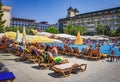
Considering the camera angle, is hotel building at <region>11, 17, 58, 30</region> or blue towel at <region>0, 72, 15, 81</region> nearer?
blue towel at <region>0, 72, 15, 81</region>

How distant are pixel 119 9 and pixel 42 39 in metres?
69.2

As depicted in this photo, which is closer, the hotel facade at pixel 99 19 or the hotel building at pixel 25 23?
the hotel facade at pixel 99 19

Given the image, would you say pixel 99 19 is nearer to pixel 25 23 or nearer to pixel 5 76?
pixel 25 23

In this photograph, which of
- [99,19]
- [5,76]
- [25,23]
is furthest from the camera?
[25,23]

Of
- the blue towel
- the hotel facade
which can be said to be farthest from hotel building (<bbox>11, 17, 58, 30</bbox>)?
the blue towel

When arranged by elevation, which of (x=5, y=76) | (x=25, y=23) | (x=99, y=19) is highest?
(x=25, y=23)

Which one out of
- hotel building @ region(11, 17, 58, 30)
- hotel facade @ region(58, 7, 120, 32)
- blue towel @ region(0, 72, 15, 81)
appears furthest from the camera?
hotel building @ region(11, 17, 58, 30)

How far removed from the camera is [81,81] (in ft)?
21.7

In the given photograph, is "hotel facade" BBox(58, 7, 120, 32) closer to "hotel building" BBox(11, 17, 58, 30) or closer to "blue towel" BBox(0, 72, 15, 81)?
"hotel building" BBox(11, 17, 58, 30)

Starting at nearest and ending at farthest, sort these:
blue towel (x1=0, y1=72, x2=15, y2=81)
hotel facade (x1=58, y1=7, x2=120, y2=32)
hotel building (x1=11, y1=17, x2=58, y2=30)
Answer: blue towel (x1=0, y1=72, x2=15, y2=81) → hotel facade (x1=58, y1=7, x2=120, y2=32) → hotel building (x1=11, y1=17, x2=58, y2=30)

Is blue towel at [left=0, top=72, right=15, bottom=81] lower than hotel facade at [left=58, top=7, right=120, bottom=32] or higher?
lower

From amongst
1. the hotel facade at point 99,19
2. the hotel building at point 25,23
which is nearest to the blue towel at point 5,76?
the hotel facade at point 99,19

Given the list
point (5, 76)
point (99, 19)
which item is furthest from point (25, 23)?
point (5, 76)

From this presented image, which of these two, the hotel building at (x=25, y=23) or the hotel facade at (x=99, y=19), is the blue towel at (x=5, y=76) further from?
the hotel building at (x=25, y=23)
